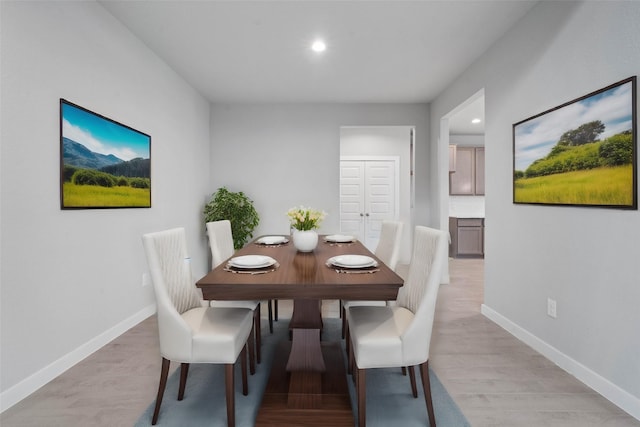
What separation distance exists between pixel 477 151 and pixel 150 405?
6972mm

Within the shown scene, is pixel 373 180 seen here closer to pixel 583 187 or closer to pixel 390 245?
pixel 390 245

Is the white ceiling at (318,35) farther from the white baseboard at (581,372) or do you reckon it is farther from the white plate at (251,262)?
the white baseboard at (581,372)

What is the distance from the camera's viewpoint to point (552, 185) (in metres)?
2.41

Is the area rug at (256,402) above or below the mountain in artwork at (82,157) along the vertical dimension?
below

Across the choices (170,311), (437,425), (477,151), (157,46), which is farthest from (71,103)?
(477,151)

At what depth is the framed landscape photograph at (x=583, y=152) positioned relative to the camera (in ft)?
5.98

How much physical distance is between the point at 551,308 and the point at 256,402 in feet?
7.08

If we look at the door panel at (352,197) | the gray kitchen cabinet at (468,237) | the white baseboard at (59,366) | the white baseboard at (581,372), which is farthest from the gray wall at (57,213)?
the gray kitchen cabinet at (468,237)

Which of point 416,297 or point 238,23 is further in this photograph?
point 238,23

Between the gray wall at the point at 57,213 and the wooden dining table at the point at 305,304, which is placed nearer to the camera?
the wooden dining table at the point at 305,304

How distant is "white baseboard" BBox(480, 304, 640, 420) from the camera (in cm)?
179

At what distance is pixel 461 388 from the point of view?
2010 millimetres

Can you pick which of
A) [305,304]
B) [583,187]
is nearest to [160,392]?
[305,304]

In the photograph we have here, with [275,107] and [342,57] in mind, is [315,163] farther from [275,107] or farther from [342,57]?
[342,57]
